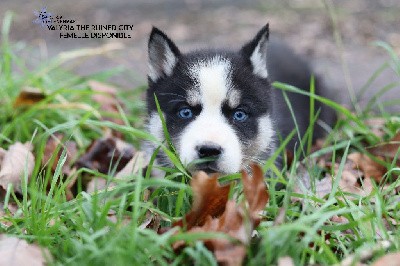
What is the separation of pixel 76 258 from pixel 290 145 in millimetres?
2426

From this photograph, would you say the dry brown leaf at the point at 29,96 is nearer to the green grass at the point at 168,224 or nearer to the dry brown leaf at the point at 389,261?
the green grass at the point at 168,224

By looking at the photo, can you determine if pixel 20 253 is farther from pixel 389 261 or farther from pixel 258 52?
pixel 258 52

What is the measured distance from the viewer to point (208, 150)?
3330 mm

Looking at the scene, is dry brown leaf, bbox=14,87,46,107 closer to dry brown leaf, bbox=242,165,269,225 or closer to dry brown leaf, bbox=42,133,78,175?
dry brown leaf, bbox=42,133,78,175

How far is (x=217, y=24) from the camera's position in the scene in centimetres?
875

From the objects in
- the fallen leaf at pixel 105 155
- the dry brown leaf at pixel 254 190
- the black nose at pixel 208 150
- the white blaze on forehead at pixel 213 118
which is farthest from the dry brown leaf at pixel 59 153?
the dry brown leaf at pixel 254 190

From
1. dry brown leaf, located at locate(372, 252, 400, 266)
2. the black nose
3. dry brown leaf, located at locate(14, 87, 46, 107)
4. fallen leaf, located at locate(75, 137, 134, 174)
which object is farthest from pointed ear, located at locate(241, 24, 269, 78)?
dry brown leaf, located at locate(372, 252, 400, 266)

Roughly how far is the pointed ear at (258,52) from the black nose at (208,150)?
2.83ft

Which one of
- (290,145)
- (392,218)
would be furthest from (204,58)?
(392,218)

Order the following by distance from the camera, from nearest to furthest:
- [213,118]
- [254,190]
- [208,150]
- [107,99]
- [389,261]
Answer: [389,261]
[254,190]
[208,150]
[213,118]
[107,99]

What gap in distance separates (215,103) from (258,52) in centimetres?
59

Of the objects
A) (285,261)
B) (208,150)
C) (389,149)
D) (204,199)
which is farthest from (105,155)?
(285,261)

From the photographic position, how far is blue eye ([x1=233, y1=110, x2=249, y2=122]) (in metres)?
3.75

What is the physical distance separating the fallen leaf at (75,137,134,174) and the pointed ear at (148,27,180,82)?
1.97 feet
